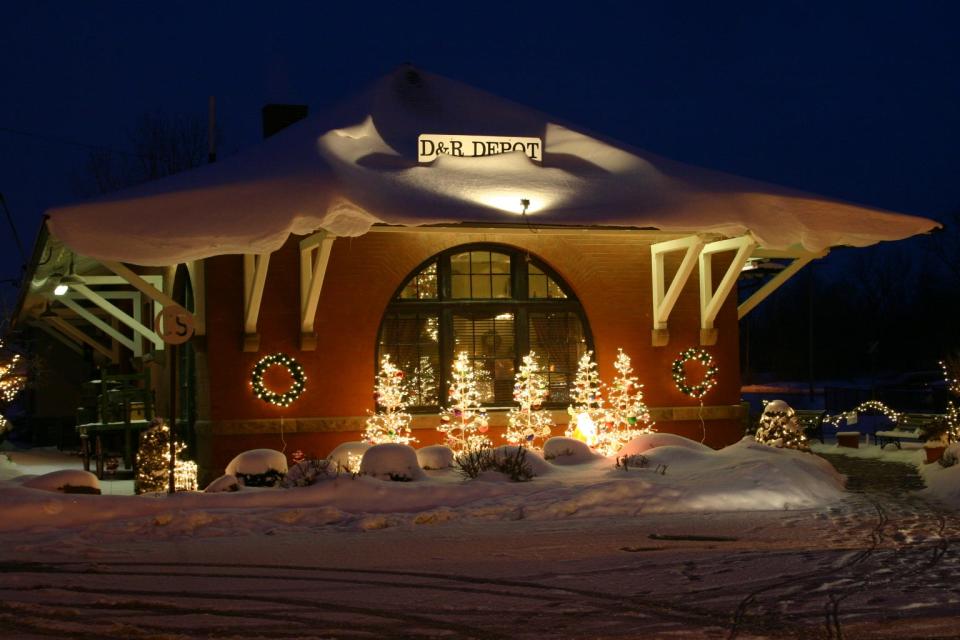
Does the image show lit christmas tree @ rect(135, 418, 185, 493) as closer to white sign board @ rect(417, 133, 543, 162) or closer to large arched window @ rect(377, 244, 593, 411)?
large arched window @ rect(377, 244, 593, 411)

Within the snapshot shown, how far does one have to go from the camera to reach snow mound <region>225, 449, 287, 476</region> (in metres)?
14.0

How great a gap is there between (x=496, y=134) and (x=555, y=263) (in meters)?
2.30

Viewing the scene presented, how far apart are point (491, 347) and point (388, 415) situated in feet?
7.37

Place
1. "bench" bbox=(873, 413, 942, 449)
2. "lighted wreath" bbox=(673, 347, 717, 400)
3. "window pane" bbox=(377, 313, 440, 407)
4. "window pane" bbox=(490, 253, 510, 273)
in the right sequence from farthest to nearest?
"bench" bbox=(873, 413, 942, 449), "lighted wreath" bbox=(673, 347, 717, 400), "window pane" bbox=(490, 253, 510, 273), "window pane" bbox=(377, 313, 440, 407)

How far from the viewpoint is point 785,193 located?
1645 cm

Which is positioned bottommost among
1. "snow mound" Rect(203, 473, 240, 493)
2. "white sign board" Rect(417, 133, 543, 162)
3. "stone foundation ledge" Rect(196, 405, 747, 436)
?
"snow mound" Rect(203, 473, 240, 493)

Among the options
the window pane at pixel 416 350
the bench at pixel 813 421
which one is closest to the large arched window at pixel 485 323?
the window pane at pixel 416 350

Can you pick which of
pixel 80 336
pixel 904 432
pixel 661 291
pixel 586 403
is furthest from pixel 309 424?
pixel 904 432

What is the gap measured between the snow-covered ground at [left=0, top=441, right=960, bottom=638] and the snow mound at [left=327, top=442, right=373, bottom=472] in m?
1.01

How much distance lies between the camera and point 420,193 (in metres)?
15.3

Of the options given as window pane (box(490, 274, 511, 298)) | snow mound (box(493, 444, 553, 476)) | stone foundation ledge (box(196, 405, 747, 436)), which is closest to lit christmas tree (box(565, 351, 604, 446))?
stone foundation ledge (box(196, 405, 747, 436))

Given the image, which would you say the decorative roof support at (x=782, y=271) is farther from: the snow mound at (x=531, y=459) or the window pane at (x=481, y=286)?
the snow mound at (x=531, y=459)

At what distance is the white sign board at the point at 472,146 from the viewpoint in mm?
17156

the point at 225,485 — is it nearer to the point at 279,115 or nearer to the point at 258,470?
the point at 258,470
